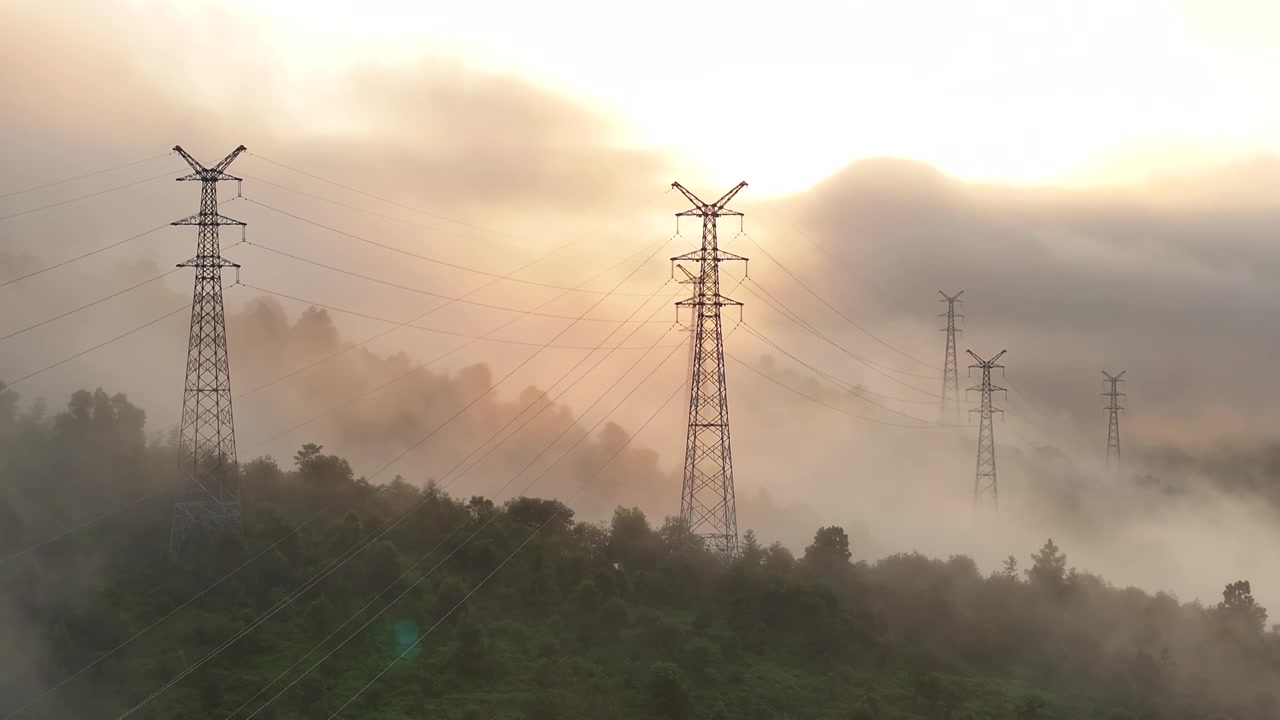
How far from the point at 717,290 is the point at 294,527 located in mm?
47824

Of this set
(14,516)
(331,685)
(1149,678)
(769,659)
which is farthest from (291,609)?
(1149,678)

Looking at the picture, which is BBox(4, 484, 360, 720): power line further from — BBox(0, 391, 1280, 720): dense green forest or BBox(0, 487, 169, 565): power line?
BBox(0, 487, 169, 565): power line

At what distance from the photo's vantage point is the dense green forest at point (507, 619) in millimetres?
103000

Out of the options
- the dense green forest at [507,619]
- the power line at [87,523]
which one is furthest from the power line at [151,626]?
the power line at [87,523]

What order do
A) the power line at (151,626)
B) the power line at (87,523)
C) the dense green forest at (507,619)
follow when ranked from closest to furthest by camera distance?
the power line at (151,626)
the dense green forest at (507,619)
the power line at (87,523)

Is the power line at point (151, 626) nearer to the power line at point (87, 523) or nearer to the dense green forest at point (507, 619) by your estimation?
the dense green forest at point (507, 619)

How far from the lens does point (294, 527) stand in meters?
124

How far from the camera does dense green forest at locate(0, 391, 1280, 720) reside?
103000mm

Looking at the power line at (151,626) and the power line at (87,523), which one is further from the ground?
the power line at (87,523)

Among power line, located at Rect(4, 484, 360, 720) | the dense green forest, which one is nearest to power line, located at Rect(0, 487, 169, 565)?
the dense green forest

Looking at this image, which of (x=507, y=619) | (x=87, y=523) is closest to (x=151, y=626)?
(x=87, y=523)

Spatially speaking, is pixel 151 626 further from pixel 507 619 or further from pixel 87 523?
pixel 507 619

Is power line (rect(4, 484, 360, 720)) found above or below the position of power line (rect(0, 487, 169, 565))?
below

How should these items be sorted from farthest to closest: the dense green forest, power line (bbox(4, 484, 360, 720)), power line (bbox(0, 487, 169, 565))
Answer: power line (bbox(0, 487, 169, 565)), the dense green forest, power line (bbox(4, 484, 360, 720))
